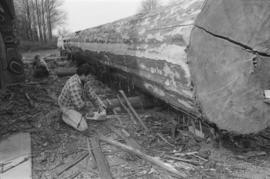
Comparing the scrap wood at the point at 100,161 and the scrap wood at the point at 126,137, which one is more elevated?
the scrap wood at the point at 126,137

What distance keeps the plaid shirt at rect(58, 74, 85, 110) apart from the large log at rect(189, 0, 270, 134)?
208 centimetres

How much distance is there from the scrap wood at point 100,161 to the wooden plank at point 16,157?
74cm

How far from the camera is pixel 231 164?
2840 mm

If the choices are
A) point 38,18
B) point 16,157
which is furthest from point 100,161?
point 38,18

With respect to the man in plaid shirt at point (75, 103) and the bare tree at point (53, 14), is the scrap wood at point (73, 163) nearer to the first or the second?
the man in plaid shirt at point (75, 103)

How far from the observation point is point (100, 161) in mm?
3020

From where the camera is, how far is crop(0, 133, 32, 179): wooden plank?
299 cm

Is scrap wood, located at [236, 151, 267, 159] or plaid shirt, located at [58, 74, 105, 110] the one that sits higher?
plaid shirt, located at [58, 74, 105, 110]

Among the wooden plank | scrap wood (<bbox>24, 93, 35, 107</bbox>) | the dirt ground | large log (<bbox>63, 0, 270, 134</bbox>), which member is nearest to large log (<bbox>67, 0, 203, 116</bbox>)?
large log (<bbox>63, 0, 270, 134</bbox>)

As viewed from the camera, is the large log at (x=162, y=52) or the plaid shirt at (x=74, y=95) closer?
the large log at (x=162, y=52)

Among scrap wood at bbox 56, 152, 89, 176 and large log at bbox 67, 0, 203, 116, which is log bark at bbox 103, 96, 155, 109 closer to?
large log at bbox 67, 0, 203, 116

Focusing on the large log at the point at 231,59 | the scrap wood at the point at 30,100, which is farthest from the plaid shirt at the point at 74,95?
the large log at the point at 231,59

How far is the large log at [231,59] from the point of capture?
2680 mm

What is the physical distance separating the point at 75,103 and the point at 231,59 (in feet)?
8.18
